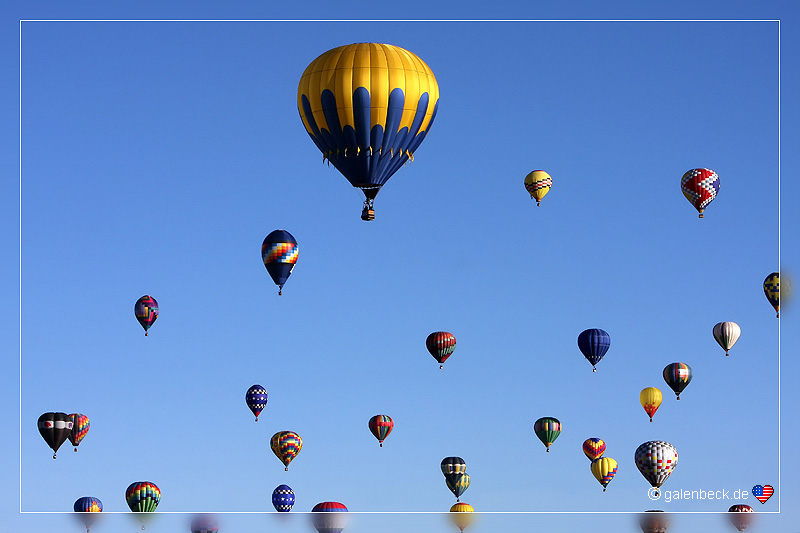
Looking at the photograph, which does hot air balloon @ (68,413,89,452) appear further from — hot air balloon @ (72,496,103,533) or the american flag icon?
the american flag icon

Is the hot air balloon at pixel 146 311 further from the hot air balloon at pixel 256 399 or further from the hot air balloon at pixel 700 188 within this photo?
the hot air balloon at pixel 700 188

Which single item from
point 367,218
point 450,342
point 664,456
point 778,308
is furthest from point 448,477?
point 367,218

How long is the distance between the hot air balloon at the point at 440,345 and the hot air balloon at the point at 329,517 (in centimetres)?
1099

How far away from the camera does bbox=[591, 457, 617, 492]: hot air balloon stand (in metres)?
86.8

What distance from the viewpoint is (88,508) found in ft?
276

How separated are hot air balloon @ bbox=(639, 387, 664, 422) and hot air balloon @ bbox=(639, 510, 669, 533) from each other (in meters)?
24.7

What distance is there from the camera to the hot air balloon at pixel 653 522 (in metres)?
60.4

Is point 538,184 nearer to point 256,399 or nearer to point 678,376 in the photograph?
point 678,376

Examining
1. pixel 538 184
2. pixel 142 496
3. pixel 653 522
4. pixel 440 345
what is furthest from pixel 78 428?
pixel 653 522

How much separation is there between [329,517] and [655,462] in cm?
1371

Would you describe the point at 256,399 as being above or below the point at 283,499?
above

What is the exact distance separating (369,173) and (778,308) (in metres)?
22.1

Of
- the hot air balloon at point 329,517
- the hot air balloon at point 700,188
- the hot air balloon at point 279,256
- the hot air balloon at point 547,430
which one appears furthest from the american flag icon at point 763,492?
the hot air balloon at point 279,256

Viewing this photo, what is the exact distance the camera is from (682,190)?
271 feet
